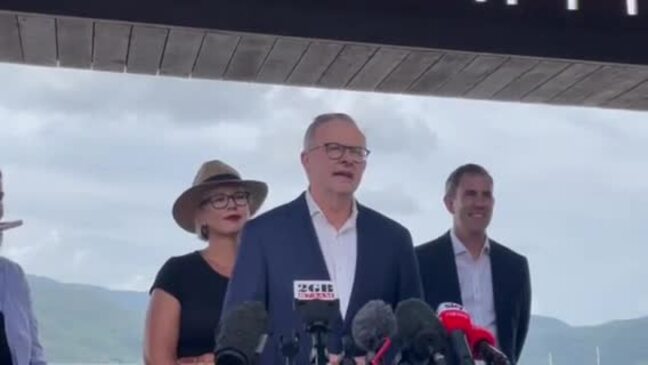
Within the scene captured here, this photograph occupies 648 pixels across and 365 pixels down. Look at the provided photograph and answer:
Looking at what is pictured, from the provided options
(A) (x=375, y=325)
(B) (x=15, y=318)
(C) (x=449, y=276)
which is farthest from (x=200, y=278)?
(A) (x=375, y=325)

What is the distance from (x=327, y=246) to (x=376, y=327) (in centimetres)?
80

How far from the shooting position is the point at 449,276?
4770 mm

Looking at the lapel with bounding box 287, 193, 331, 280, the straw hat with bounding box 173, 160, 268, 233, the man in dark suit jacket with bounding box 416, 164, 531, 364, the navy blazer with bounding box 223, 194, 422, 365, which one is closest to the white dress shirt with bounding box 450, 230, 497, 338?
the man in dark suit jacket with bounding box 416, 164, 531, 364

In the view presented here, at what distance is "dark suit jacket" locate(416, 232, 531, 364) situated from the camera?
187 inches

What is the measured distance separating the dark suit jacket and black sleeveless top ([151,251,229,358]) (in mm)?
880

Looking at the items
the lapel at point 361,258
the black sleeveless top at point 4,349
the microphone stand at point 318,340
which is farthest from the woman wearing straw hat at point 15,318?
the microphone stand at point 318,340

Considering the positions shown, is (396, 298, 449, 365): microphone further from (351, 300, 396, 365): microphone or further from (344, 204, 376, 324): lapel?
(344, 204, 376, 324): lapel

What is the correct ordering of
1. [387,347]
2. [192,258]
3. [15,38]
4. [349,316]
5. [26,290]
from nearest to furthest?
[387,347]
[349,316]
[26,290]
[192,258]
[15,38]

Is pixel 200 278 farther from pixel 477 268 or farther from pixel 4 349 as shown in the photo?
pixel 477 268

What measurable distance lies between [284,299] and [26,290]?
1.04m

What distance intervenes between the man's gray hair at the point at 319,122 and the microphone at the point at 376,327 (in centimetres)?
83

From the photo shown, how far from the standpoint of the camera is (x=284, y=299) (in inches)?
127

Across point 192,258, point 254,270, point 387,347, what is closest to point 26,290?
point 192,258

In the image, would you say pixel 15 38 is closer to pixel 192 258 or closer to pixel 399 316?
pixel 192 258
